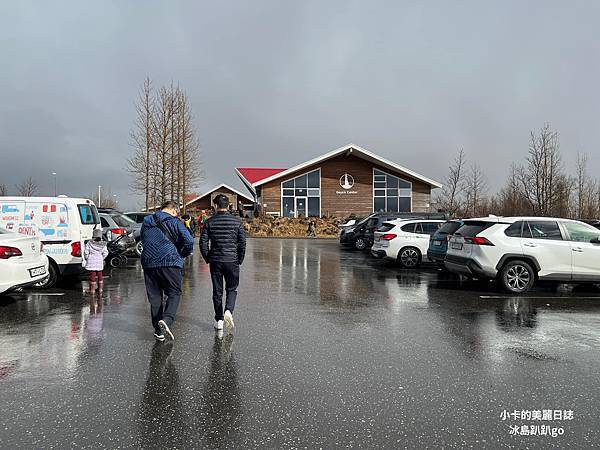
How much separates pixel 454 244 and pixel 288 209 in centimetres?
3234

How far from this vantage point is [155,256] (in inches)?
215

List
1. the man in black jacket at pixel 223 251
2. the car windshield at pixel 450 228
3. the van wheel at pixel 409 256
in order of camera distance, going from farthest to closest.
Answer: the van wheel at pixel 409 256
the car windshield at pixel 450 228
the man in black jacket at pixel 223 251

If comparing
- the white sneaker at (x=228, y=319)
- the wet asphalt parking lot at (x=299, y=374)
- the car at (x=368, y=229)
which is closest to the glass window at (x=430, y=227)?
the car at (x=368, y=229)

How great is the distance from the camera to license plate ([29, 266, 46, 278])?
742cm

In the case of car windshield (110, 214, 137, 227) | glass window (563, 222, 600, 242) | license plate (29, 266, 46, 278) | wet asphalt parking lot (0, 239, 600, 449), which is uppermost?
car windshield (110, 214, 137, 227)

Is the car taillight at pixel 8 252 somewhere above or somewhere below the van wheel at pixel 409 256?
above

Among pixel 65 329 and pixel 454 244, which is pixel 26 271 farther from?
pixel 454 244

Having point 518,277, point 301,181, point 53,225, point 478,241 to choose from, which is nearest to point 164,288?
point 53,225

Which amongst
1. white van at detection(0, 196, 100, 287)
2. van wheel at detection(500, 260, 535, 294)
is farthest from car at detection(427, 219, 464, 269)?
white van at detection(0, 196, 100, 287)

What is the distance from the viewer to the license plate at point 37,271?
24.4ft

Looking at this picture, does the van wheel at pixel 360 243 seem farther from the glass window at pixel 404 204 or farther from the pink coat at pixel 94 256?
the glass window at pixel 404 204

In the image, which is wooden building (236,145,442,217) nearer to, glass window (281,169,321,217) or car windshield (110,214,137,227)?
glass window (281,169,321,217)

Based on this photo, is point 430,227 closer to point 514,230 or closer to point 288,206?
point 514,230

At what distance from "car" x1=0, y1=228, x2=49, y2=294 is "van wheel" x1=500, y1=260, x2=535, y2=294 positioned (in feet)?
28.5
